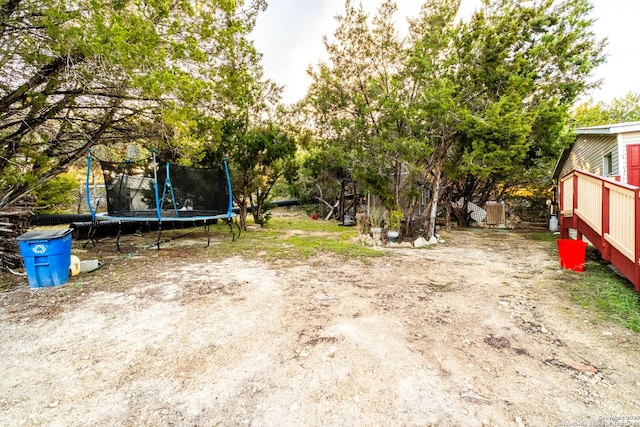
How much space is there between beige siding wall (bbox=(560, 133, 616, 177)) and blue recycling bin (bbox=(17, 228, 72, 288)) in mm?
9778

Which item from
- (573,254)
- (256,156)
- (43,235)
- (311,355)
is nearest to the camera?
(311,355)

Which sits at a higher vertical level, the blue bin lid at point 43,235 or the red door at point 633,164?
the red door at point 633,164

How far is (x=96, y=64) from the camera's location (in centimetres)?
352

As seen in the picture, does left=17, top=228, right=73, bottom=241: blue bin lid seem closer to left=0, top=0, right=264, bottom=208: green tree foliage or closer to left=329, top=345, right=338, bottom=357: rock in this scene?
left=0, top=0, right=264, bottom=208: green tree foliage

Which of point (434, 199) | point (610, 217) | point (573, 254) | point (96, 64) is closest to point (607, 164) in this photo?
point (434, 199)

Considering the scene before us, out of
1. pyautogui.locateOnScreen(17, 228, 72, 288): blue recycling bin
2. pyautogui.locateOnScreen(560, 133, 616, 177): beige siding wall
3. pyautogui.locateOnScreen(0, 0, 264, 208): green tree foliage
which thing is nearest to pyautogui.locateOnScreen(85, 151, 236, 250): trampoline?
pyautogui.locateOnScreen(0, 0, 264, 208): green tree foliage

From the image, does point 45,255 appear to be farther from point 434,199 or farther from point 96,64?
point 434,199

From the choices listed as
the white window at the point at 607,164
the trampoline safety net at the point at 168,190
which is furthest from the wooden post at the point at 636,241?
the trampoline safety net at the point at 168,190

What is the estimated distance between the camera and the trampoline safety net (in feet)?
21.4

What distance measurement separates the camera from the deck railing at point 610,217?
293cm

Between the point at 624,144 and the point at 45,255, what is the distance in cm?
1007

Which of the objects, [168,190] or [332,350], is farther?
[168,190]

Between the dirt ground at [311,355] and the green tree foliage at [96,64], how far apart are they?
7.29 feet

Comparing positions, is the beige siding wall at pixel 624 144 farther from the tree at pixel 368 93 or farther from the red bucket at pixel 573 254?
the tree at pixel 368 93
